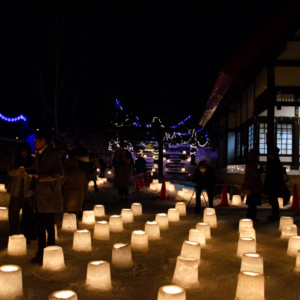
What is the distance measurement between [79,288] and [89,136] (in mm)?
26011

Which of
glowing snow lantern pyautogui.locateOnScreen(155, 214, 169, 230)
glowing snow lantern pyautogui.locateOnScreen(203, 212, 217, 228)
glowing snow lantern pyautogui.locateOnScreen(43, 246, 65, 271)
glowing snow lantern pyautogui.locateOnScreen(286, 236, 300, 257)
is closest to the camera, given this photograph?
glowing snow lantern pyautogui.locateOnScreen(43, 246, 65, 271)

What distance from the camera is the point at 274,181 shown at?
7422 millimetres

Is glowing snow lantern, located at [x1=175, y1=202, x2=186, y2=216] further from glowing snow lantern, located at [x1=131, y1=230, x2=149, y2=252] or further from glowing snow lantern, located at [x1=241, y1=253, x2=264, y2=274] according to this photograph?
glowing snow lantern, located at [x1=241, y1=253, x2=264, y2=274]

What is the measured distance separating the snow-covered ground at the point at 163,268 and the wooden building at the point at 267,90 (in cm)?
839

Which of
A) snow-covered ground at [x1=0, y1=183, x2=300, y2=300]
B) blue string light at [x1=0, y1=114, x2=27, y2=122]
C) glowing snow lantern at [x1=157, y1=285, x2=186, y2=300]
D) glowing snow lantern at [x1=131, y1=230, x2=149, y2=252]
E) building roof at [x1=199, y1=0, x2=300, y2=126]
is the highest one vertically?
building roof at [x1=199, y1=0, x2=300, y2=126]

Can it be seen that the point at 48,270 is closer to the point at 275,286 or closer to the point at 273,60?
the point at 275,286

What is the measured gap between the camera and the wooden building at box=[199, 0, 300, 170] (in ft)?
42.1

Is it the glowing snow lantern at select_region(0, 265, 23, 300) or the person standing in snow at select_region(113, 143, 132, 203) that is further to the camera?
the person standing in snow at select_region(113, 143, 132, 203)

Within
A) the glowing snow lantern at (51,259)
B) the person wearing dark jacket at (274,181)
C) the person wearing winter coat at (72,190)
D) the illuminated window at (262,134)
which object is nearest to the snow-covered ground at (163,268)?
the glowing snow lantern at (51,259)

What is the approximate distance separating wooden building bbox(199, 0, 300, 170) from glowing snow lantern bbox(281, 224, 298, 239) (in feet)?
25.8

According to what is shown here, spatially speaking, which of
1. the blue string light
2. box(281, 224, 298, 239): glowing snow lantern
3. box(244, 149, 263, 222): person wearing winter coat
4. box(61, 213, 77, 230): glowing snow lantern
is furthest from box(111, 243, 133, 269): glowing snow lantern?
the blue string light

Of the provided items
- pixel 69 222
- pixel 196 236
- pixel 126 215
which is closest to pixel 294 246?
pixel 196 236

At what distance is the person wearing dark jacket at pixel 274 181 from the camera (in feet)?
24.2

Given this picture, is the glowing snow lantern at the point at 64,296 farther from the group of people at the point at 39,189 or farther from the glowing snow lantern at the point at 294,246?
the glowing snow lantern at the point at 294,246
